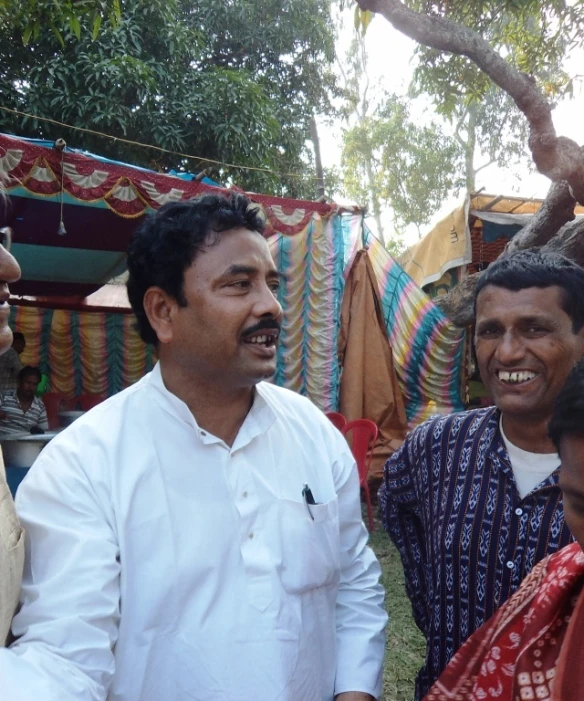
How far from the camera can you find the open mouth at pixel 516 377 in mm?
1728

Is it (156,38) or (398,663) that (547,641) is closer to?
(398,663)

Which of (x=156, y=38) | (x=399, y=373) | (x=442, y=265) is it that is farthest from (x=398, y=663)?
(x=156, y=38)

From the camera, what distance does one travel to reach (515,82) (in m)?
5.81

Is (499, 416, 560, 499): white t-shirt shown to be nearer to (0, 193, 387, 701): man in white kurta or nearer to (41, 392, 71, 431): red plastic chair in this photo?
(0, 193, 387, 701): man in white kurta

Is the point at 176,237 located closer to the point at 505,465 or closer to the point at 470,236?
the point at 505,465

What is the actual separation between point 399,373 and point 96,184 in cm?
366

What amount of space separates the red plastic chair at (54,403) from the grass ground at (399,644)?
4.76 meters

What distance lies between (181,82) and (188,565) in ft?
30.5

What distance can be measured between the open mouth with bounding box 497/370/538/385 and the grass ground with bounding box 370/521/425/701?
213cm

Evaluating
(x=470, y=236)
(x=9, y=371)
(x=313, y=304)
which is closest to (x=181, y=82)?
(x=470, y=236)

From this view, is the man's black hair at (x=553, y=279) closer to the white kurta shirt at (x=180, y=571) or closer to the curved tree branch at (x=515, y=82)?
the white kurta shirt at (x=180, y=571)

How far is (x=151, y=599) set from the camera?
141 centimetres

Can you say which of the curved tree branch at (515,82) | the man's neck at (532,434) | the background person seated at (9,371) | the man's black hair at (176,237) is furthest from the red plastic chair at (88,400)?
the man's neck at (532,434)

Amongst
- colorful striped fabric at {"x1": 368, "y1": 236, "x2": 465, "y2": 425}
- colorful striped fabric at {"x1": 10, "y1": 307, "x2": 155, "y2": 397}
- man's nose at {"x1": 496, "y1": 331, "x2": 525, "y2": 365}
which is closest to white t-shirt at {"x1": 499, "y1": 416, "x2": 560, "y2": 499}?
man's nose at {"x1": 496, "y1": 331, "x2": 525, "y2": 365}
